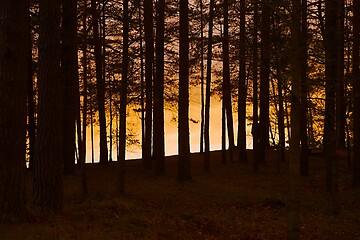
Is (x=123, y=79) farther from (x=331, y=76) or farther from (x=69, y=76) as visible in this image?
(x=331, y=76)

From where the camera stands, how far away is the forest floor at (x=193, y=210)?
8758 millimetres

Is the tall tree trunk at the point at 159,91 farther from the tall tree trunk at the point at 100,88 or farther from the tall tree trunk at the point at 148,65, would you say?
the tall tree trunk at the point at 100,88

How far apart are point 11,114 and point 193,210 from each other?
24.6ft

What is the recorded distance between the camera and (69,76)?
18.5 metres

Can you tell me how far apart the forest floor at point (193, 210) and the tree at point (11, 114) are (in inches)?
19.5

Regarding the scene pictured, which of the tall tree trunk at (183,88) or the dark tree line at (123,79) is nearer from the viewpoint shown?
the dark tree line at (123,79)

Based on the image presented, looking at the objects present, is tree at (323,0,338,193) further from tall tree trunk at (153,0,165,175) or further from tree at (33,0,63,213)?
tall tree trunk at (153,0,165,175)

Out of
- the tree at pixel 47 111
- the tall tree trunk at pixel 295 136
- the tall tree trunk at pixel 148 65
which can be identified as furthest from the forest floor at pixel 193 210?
the tall tree trunk at pixel 295 136

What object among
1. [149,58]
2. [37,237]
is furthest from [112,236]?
[149,58]

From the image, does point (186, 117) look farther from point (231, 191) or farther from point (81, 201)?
point (81, 201)

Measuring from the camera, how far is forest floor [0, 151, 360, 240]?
876 cm

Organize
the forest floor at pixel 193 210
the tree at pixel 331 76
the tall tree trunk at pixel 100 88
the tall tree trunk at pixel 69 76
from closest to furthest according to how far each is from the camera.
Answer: the forest floor at pixel 193 210
the tree at pixel 331 76
the tall tree trunk at pixel 69 76
the tall tree trunk at pixel 100 88

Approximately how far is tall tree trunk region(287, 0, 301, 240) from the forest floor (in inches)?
106

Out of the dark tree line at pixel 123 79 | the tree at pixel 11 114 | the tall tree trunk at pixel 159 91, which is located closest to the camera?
the tree at pixel 11 114
